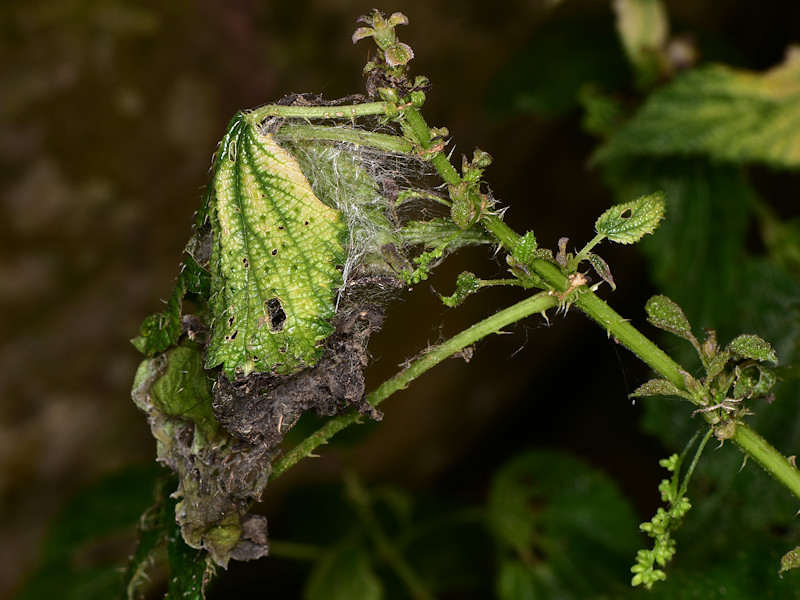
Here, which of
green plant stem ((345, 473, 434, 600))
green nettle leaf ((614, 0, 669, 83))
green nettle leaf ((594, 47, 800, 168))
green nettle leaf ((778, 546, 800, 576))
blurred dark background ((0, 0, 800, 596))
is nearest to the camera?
green nettle leaf ((778, 546, 800, 576))

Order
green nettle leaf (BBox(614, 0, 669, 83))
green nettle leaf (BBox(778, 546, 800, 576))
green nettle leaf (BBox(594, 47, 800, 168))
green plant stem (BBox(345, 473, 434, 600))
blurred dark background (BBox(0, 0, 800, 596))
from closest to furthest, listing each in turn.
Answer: green nettle leaf (BBox(778, 546, 800, 576)), green nettle leaf (BBox(594, 47, 800, 168)), green nettle leaf (BBox(614, 0, 669, 83)), blurred dark background (BBox(0, 0, 800, 596)), green plant stem (BBox(345, 473, 434, 600))

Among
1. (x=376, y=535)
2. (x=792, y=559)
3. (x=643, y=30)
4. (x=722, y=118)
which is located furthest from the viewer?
(x=376, y=535)

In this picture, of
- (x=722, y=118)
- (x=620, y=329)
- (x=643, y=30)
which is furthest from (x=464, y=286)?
(x=643, y=30)

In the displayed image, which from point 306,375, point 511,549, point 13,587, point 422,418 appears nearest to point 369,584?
point 511,549

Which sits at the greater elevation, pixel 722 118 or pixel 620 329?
pixel 722 118

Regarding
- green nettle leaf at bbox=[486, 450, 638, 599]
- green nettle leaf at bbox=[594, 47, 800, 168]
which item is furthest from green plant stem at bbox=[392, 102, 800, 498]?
green nettle leaf at bbox=[486, 450, 638, 599]

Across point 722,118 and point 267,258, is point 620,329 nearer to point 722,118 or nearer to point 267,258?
point 267,258

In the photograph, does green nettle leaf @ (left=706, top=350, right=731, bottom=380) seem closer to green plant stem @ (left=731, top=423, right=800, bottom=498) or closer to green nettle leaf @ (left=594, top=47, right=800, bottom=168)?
green plant stem @ (left=731, top=423, right=800, bottom=498)
